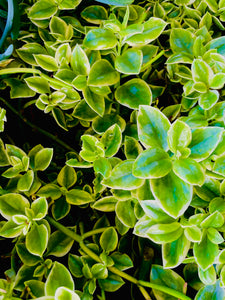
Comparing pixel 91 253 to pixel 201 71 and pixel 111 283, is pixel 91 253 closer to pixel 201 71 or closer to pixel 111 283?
pixel 111 283

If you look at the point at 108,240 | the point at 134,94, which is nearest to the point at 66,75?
the point at 134,94

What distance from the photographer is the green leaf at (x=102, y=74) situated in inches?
25.8

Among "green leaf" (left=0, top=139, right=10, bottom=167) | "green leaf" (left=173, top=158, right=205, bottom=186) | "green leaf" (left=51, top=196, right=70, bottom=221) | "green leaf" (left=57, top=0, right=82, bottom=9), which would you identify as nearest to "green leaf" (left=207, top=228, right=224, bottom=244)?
"green leaf" (left=173, top=158, right=205, bottom=186)

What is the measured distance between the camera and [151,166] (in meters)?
0.51

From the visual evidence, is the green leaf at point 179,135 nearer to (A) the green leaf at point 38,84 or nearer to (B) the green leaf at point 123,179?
(B) the green leaf at point 123,179

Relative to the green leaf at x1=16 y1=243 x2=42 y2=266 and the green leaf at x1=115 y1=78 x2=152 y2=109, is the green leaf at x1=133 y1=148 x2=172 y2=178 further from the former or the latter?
the green leaf at x1=16 y1=243 x2=42 y2=266

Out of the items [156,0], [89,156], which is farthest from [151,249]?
[156,0]

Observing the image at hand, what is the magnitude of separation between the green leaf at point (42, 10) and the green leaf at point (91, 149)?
34 cm

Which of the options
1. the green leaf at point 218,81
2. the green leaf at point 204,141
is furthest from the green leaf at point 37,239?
the green leaf at point 218,81

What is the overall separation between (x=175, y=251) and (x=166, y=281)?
0.34ft

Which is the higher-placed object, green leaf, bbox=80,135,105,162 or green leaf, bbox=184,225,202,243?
green leaf, bbox=80,135,105,162

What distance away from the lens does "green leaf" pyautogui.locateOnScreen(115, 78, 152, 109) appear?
67cm

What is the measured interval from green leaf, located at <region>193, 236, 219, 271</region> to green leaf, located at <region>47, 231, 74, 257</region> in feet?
0.90

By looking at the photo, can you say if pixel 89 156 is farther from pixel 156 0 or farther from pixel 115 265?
pixel 156 0
